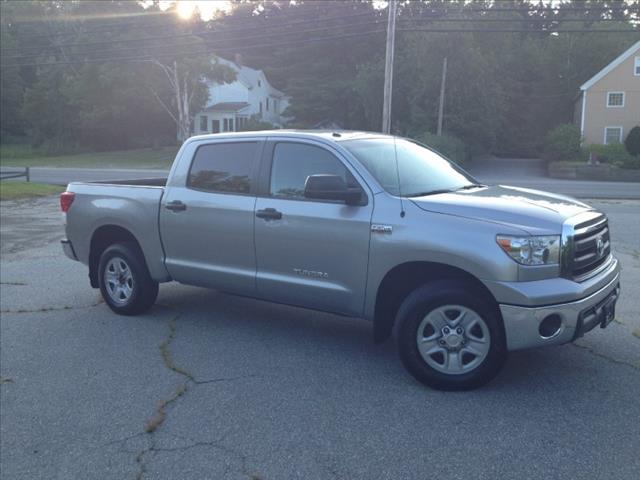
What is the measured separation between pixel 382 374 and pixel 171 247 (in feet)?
8.65

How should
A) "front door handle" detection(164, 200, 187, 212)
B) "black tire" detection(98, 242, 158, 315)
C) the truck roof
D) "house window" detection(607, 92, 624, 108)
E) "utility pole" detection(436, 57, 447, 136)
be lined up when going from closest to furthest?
1. the truck roof
2. "front door handle" detection(164, 200, 187, 212)
3. "black tire" detection(98, 242, 158, 315)
4. "utility pole" detection(436, 57, 447, 136)
5. "house window" detection(607, 92, 624, 108)

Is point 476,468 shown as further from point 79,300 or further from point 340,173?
point 79,300

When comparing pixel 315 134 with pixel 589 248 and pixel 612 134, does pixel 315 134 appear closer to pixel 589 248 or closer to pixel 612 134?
pixel 589 248

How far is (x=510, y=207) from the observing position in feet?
16.1

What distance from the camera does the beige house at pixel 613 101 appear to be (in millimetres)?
44406

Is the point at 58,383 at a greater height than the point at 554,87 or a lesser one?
lesser

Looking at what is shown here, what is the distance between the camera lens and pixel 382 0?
61094mm

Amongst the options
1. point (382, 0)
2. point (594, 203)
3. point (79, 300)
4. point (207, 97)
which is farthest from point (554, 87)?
point (79, 300)

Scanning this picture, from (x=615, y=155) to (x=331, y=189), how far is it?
37439 mm

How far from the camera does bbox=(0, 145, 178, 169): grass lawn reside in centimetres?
4341

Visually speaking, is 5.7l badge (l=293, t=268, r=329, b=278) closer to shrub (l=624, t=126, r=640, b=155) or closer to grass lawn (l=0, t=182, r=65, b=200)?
grass lawn (l=0, t=182, r=65, b=200)

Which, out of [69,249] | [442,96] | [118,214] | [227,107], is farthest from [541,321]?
[227,107]

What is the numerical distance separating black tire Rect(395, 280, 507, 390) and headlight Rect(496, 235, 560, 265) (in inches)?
16.3

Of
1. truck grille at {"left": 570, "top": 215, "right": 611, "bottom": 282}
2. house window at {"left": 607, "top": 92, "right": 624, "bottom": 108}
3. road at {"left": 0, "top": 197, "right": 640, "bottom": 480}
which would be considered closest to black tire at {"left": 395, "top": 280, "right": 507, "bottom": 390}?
road at {"left": 0, "top": 197, "right": 640, "bottom": 480}
